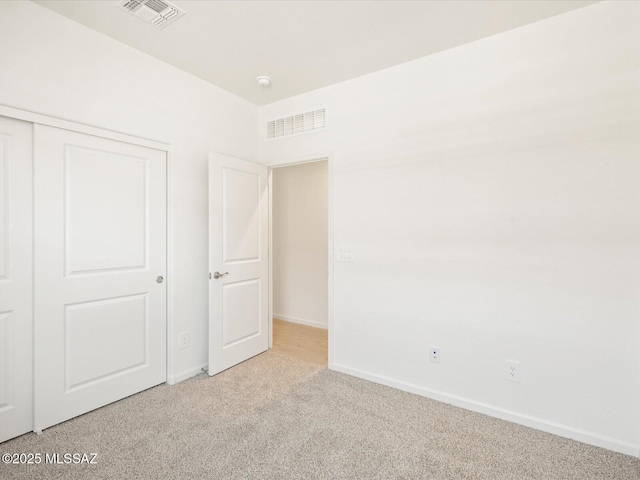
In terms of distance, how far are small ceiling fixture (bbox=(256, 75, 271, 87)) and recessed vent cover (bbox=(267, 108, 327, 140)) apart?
16.7 inches

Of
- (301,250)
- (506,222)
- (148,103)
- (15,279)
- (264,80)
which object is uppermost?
(264,80)

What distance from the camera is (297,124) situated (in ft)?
10.5

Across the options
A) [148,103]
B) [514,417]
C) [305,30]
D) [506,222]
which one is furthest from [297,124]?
[514,417]

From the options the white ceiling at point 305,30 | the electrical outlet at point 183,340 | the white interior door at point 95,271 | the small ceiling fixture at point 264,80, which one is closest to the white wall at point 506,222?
the white ceiling at point 305,30

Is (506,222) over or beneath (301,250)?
over

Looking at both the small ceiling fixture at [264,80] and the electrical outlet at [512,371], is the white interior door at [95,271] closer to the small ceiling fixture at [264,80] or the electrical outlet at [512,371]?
the small ceiling fixture at [264,80]

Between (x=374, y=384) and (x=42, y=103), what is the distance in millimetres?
3146

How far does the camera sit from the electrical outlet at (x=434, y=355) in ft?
8.07

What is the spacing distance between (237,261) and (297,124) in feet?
4.94

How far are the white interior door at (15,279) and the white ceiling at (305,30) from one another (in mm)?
944

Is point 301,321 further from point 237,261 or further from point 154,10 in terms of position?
point 154,10

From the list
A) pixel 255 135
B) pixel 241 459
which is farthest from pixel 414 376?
pixel 255 135

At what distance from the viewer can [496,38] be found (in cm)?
222

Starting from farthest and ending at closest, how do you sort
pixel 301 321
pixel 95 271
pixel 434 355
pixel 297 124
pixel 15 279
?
pixel 301 321
pixel 297 124
pixel 434 355
pixel 95 271
pixel 15 279
